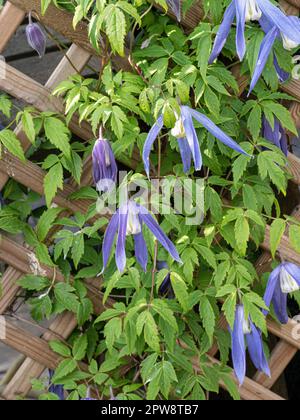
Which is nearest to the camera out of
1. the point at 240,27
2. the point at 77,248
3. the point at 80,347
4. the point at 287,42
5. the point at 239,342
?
the point at 240,27

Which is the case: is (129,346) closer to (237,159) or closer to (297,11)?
(237,159)

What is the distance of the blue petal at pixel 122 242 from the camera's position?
144 cm

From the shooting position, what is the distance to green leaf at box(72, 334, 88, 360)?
1821mm

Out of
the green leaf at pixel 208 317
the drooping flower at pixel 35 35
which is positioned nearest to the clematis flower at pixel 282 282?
the green leaf at pixel 208 317

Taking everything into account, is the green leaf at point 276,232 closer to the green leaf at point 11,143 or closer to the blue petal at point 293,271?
the blue petal at point 293,271

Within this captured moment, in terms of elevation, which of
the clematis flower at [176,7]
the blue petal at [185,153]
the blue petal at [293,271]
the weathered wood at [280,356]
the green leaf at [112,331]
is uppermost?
the clematis flower at [176,7]

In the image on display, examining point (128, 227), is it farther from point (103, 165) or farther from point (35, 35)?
point (35, 35)

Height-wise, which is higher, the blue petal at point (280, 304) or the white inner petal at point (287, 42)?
the white inner petal at point (287, 42)

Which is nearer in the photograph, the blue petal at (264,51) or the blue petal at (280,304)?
the blue petal at (264,51)

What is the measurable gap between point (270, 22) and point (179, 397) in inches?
32.6

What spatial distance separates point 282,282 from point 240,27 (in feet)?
1.79

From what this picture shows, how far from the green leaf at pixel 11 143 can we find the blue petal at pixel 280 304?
0.59 m

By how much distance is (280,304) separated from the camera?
1.73 meters

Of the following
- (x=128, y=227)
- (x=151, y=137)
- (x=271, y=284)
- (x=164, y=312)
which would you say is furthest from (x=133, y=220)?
(x=271, y=284)
